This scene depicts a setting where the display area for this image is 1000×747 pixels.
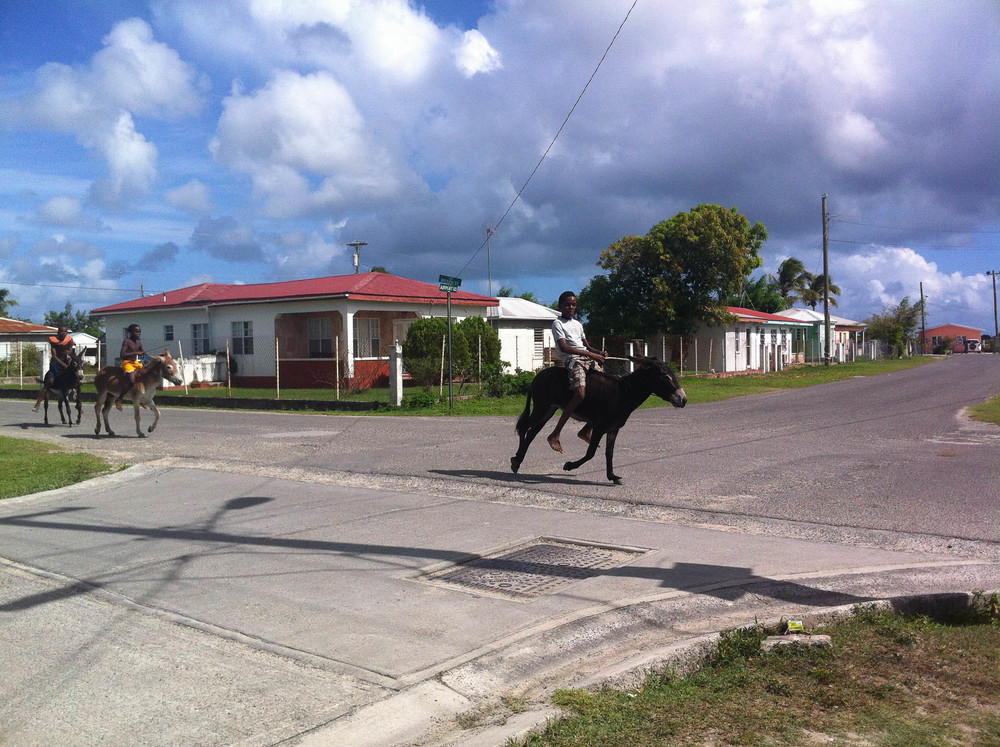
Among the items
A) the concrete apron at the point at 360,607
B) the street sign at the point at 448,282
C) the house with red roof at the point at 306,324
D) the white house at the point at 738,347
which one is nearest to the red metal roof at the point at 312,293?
the house with red roof at the point at 306,324

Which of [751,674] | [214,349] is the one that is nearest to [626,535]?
[751,674]

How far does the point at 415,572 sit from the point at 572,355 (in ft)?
13.3

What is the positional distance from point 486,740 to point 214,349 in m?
33.2

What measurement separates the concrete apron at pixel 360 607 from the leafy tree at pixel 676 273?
104 ft

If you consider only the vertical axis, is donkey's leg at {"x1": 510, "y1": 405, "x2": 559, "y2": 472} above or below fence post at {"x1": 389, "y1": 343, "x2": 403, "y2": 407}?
below

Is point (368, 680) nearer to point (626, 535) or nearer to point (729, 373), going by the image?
point (626, 535)

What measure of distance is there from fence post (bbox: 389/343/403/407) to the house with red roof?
574cm

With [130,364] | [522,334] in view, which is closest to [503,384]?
[130,364]

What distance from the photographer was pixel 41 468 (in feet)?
38.2

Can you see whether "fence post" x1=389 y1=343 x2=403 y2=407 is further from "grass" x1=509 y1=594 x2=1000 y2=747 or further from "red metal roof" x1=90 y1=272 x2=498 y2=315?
"grass" x1=509 y1=594 x2=1000 y2=747

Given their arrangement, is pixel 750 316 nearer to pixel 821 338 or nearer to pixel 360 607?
pixel 821 338

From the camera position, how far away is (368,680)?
4.25m

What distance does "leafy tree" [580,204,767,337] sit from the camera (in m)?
38.4

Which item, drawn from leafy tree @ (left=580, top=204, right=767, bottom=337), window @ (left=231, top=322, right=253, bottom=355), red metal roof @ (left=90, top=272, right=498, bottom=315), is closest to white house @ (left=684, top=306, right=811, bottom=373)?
leafy tree @ (left=580, top=204, right=767, bottom=337)
